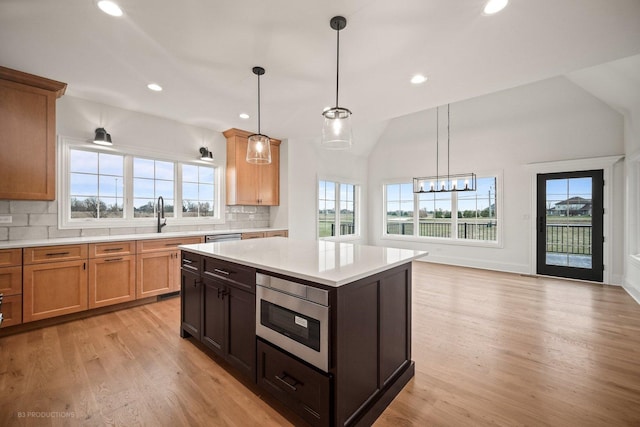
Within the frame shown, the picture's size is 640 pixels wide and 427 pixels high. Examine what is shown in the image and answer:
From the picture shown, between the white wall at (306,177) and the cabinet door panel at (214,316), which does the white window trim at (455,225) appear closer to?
the white wall at (306,177)

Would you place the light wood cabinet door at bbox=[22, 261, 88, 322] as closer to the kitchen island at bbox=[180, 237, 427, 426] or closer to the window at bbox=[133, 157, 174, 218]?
the window at bbox=[133, 157, 174, 218]

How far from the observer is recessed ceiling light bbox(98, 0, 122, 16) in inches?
73.8

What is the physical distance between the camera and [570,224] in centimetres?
481

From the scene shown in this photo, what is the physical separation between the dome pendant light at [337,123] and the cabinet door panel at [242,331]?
140 centimetres

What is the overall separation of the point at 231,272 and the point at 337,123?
1.43 metres

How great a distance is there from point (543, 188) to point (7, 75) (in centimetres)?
775

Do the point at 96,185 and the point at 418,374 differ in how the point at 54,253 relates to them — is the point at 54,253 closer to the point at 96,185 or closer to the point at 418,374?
the point at 96,185

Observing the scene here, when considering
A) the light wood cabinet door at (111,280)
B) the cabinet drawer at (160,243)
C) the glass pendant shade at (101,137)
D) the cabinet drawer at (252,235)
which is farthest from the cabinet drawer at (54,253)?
the cabinet drawer at (252,235)

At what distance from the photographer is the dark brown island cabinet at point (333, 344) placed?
1.41 metres

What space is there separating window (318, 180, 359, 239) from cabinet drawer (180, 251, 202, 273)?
3886 millimetres

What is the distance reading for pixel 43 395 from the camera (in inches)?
71.4

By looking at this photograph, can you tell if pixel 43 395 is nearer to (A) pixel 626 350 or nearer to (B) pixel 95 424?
(B) pixel 95 424

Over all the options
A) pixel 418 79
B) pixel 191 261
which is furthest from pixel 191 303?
pixel 418 79

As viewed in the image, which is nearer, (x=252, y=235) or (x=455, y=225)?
(x=252, y=235)
